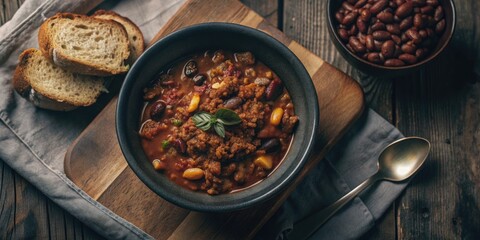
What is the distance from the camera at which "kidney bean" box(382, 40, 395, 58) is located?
11.6 feet

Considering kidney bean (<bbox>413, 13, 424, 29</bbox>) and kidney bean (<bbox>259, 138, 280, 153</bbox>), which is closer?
kidney bean (<bbox>259, 138, 280, 153</bbox>)

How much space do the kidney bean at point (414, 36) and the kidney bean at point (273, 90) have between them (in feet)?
3.35

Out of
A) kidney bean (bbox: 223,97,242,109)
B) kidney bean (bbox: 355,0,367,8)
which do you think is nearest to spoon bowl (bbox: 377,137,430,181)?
kidney bean (bbox: 355,0,367,8)

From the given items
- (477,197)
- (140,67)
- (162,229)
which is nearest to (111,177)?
(162,229)

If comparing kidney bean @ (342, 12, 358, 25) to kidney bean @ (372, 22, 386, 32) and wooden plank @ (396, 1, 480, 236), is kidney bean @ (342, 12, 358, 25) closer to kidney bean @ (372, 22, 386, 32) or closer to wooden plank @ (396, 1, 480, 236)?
kidney bean @ (372, 22, 386, 32)

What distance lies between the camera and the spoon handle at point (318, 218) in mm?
3621

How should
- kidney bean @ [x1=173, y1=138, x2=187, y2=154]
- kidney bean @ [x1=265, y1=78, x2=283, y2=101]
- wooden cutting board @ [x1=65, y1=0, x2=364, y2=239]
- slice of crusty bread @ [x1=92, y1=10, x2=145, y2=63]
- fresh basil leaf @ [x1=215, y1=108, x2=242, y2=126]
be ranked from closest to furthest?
fresh basil leaf @ [x1=215, y1=108, x2=242, y2=126] < kidney bean @ [x1=173, y1=138, x2=187, y2=154] < kidney bean @ [x1=265, y1=78, x2=283, y2=101] < wooden cutting board @ [x1=65, y1=0, x2=364, y2=239] < slice of crusty bread @ [x1=92, y1=10, x2=145, y2=63]

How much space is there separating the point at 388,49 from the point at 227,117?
4.25ft

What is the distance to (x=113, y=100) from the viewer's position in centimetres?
360

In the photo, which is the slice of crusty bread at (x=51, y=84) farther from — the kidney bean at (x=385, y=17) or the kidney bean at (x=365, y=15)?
the kidney bean at (x=385, y=17)

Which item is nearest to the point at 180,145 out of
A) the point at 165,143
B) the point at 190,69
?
the point at 165,143

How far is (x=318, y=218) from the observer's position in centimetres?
362

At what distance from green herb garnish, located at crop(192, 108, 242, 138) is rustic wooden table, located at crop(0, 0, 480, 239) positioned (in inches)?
46.9

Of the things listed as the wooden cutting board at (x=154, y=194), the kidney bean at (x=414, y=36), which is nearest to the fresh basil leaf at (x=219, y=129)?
the wooden cutting board at (x=154, y=194)
